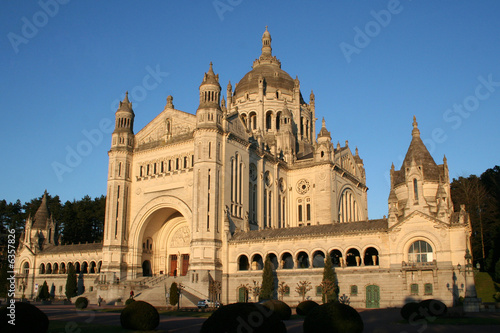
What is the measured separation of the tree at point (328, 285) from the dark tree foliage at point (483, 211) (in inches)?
1003

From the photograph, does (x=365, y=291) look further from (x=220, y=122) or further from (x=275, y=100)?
(x=275, y=100)

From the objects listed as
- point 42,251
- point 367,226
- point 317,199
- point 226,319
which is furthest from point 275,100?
point 226,319

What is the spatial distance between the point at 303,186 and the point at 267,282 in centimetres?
2488

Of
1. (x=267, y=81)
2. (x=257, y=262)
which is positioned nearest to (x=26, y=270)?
(x=257, y=262)

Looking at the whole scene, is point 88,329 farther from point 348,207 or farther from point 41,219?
point 41,219

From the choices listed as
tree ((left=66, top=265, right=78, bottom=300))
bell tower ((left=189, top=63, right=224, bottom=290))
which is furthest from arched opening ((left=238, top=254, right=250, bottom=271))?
tree ((left=66, top=265, right=78, bottom=300))

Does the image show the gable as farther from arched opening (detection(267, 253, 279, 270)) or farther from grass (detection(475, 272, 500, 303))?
grass (detection(475, 272, 500, 303))

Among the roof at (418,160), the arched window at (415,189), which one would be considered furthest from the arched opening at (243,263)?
the arched window at (415,189)

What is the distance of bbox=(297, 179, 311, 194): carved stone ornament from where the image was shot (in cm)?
7131

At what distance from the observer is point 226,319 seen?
788 inches

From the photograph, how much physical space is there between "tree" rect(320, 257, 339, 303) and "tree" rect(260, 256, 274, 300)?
5140mm

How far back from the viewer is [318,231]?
171 feet

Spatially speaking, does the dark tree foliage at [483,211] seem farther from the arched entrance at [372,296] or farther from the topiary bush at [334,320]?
the topiary bush at [334,320]

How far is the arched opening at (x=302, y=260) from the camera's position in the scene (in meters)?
55.0
